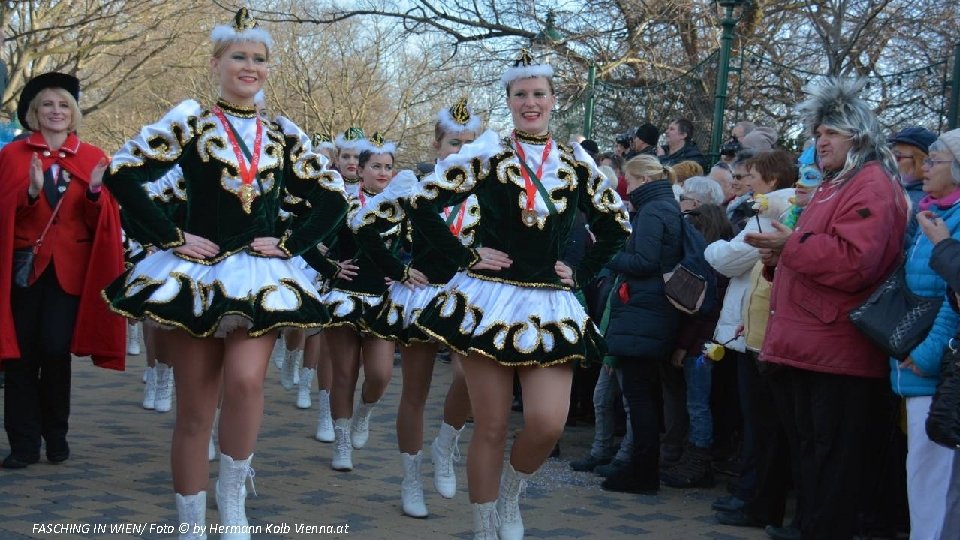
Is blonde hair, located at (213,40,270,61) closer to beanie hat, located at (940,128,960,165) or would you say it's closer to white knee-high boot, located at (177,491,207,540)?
white knee-high boot, located at (177,491,207,540)

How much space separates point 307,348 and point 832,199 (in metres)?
5.62

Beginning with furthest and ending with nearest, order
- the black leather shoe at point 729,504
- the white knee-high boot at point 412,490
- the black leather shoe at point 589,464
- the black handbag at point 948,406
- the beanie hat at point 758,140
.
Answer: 1. the beanie hat at point 758,140
2. the black leather shoe at point 589,464
3. the black leather shoe at point 729,504
4. the white knee-high boot at point 412,490
5. the black handbag at point 948,406

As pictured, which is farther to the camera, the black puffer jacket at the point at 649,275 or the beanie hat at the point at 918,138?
the black puffer jacket at the point at 649,275

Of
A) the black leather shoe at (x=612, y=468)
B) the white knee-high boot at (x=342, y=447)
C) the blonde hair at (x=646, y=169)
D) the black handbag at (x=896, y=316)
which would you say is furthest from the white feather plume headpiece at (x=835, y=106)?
the white knee-high boot at (x=342, y=447)

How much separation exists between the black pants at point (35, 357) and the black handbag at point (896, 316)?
4412mm

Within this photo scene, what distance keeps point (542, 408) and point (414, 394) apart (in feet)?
5.52

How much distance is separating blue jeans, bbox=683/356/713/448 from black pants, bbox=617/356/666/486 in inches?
11.3

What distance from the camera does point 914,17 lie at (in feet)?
50.4

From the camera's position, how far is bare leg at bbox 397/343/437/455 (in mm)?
6648

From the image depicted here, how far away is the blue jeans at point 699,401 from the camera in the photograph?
7629mm

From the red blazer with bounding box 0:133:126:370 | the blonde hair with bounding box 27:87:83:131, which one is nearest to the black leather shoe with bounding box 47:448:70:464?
the red blazer with bounding box 0:133:126:370

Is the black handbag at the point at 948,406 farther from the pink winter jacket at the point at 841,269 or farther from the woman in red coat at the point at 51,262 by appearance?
the woman in red coat at the point at 51,262

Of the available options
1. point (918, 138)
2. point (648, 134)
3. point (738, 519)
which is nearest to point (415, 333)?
point (738, 519)

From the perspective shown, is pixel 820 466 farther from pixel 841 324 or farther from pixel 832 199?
pixel 832 199
